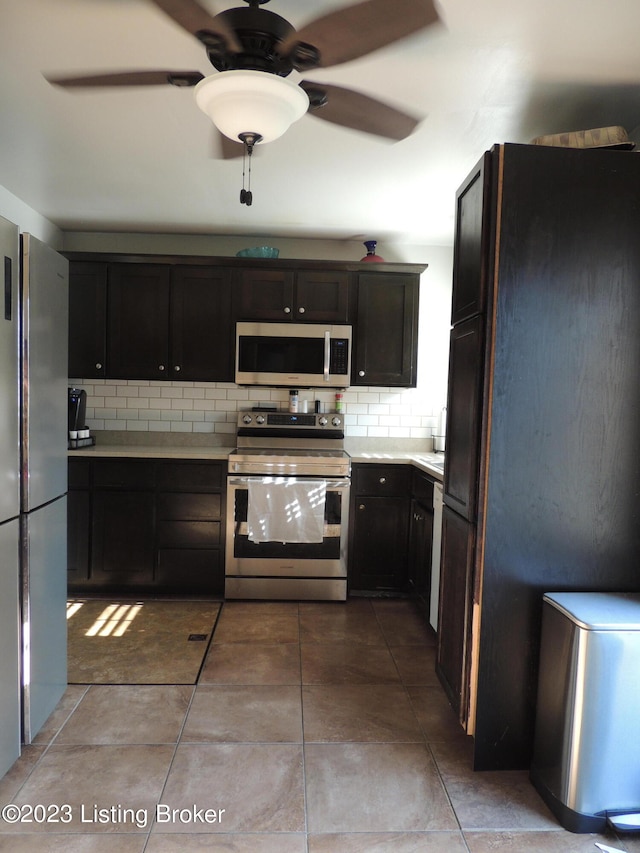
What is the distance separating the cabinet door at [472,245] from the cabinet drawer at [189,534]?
2.13 meters

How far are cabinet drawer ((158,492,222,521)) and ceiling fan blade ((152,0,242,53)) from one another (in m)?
2.60

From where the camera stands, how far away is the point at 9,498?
1879 millimetres

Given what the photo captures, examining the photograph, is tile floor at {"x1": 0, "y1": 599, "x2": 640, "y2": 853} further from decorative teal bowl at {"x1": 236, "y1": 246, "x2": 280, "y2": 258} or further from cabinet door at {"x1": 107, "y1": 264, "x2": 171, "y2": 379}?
decorative teal bowl at {"x1": 236, "y1": 246, "x2": 280, "y2": 258}

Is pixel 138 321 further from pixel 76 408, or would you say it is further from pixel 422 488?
pixel 422 488

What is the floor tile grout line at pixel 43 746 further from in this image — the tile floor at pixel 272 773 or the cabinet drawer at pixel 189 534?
the cabinet drawer at pixel 189 534

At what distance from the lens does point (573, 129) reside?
2.45 meters

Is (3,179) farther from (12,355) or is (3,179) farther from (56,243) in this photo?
(12,355)

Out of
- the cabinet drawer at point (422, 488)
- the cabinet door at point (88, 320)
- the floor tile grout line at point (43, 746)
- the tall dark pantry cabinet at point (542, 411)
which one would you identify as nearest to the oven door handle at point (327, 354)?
the cabinet drawer at point (422, 488)

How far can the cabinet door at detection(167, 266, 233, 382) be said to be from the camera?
12.8 ft

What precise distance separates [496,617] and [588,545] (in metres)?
0.40

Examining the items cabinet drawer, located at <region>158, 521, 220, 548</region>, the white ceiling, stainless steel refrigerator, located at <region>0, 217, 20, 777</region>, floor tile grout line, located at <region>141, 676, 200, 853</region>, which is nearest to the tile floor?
floor tile grout line, located at <region>141, 676, 200, 853</region>

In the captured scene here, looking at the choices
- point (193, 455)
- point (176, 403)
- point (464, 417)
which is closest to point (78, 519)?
point (193, 455)

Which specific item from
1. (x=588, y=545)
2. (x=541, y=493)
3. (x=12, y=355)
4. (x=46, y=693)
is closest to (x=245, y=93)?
(x=12, y=355)

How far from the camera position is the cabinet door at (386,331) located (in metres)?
3.92
